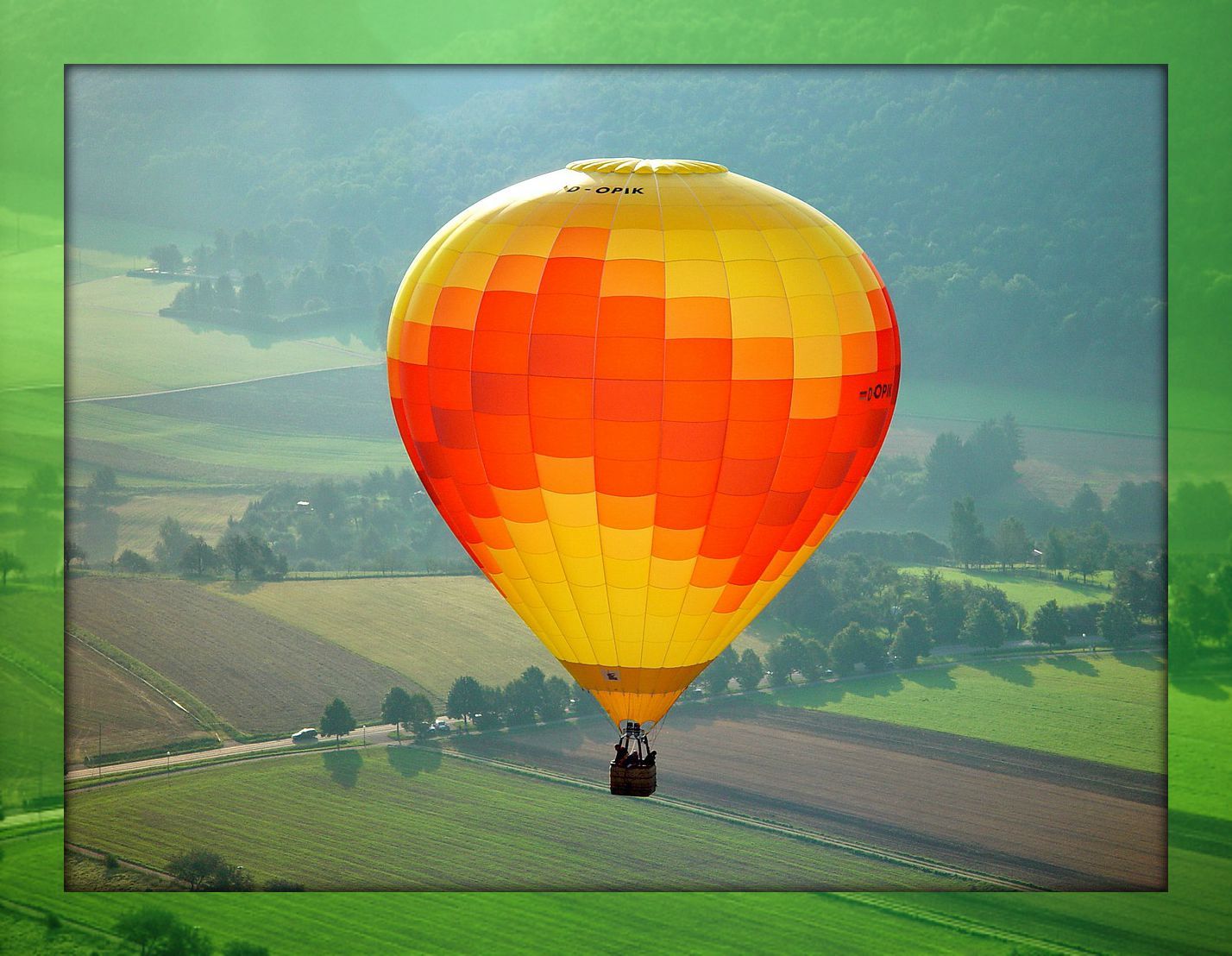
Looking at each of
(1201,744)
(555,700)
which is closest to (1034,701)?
(1201,744)

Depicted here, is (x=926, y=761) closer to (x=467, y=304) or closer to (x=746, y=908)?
(x=746, y=908)

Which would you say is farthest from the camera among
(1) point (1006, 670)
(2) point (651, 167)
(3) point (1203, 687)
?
(1) point (1006, 670)

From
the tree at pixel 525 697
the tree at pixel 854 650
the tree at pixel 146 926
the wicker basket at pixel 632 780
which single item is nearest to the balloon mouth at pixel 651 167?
the wicker basket at pixel 632 780

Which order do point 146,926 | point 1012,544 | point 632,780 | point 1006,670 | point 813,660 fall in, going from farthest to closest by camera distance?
1. point 1012,544
2. point 813,660
3. point 1006,670
4. point 146,926
5. point 632,780

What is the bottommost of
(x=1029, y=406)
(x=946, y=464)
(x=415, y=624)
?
(x=415, y=624)

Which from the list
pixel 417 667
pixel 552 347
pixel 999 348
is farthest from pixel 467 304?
pixel 999 348

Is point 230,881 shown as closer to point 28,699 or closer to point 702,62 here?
point 28,699

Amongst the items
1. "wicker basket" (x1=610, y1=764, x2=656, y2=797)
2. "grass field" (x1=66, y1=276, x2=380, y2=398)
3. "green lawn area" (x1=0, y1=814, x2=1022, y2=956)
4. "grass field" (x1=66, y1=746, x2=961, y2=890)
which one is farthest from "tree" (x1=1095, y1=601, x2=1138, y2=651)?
"wicker basket" (x1=610, y1=764, x2=656, y2=797)
